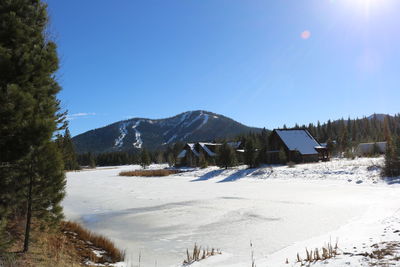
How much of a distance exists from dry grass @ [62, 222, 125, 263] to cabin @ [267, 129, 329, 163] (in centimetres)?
3717

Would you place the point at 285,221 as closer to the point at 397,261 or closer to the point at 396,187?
the point at 397,261

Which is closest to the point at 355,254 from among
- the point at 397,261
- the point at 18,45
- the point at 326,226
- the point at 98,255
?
the point at 397,261

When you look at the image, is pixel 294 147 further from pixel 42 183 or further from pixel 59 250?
pixel 42 183

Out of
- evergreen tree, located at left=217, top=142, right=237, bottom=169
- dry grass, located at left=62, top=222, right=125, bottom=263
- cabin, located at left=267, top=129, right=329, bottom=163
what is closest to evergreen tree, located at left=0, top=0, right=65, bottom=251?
dry grass, located at left=62, top=222, right=125, bottom=263

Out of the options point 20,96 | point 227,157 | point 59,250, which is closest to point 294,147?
point 227,157

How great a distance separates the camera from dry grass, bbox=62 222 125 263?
25.7 ft

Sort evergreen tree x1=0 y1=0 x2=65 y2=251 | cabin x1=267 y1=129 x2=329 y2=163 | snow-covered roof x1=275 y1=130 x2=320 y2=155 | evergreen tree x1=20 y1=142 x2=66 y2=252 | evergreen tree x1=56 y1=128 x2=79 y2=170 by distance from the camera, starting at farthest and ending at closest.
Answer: snow-covered roof x1=275 y1=130 x2=320 y2=155, cabin x1=267 y1=129 x2=329 y2=163, evergreen tree x1=56 y1=128 x2=79 y2=170, evergreen tree x1=20 y1=142 x2=66 y2=252, evergreen tree x1=0 y1=0 x2=65 y2=251

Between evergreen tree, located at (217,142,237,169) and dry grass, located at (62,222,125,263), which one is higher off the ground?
evergreen tree, located at (217,142,237,169)

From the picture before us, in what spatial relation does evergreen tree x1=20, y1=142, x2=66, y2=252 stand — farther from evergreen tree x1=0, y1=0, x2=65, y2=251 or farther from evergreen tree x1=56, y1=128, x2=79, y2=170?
evergreen tree x1=56, y1=128, x2=79, y2=170

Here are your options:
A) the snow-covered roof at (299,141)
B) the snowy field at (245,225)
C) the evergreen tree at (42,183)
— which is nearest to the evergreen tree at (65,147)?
the evergreen tree at (42,183)

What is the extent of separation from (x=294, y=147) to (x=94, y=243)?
40161mm

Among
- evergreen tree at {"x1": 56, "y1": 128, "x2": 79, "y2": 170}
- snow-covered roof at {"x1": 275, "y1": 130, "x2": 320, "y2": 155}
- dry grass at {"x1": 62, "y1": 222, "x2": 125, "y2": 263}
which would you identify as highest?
snow-covered roof at {"x1": 275, "y1": 130, "x2": 320, "y2": 155}

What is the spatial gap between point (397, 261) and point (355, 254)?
0.89 meters

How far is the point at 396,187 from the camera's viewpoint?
17844 millimetres
